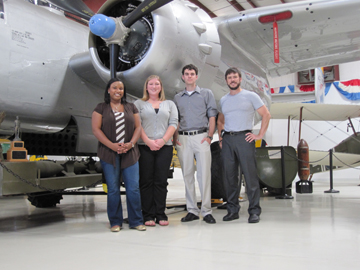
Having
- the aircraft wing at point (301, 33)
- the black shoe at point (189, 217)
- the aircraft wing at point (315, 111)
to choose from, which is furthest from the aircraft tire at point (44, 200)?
the aircraft wing at point (315, 111)

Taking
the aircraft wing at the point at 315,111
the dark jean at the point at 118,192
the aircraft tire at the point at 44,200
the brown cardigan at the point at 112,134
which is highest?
the aircraft wing at the point at 315,111

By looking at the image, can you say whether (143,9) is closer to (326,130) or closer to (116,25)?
(116,25)

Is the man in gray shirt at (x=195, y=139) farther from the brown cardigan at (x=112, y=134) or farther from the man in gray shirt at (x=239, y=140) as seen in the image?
the brown cardigan at (x=112, y=134)

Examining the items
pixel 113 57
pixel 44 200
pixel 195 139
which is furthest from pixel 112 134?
pixel 44 200

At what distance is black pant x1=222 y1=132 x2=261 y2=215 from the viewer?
11.0 ft

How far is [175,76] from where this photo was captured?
382 centimetres

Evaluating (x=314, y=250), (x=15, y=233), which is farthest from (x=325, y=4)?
(x=15, y=233)

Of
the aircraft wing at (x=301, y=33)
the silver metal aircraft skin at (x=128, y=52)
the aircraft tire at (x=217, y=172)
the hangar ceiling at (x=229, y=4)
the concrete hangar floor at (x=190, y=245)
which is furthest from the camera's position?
the hangar ceiling at (x=229, y=4)

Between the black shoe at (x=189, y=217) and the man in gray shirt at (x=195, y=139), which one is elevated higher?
the man in gray shirt at (x=195, y=139)

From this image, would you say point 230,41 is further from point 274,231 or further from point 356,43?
point 274,231

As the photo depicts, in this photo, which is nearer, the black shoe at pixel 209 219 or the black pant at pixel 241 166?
the black shoe at pixel 209 219

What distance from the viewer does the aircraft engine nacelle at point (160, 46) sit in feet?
11.6

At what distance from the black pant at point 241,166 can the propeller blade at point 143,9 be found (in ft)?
5.10

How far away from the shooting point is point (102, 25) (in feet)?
10.8
